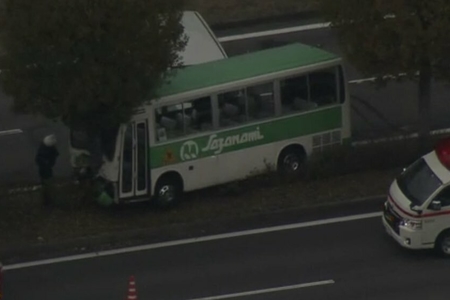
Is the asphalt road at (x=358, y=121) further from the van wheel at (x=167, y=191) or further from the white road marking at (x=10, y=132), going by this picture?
the van wheel at (x=167, y=191)

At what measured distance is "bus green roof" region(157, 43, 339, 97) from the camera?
2433 cm

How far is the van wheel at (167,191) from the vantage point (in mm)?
24156

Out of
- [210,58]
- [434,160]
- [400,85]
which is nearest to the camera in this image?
[434,160]

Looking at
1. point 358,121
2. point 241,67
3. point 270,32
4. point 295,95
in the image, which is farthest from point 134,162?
point 270,32

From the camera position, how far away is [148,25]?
902 inches

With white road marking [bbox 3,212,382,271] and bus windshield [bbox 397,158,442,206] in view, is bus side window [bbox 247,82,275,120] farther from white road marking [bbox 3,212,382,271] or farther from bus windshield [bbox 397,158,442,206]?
bus windshield [bbox 397,158,442,206]

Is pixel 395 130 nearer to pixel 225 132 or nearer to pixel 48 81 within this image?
pixel 225 132

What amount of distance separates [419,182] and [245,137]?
420 centimetres

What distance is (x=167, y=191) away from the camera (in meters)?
24.2

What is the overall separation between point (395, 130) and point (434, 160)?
6.07 m

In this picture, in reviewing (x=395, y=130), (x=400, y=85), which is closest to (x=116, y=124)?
(x=395, y=130)

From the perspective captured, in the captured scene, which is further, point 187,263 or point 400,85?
point 400,85

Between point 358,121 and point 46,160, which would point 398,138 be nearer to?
point 358,121

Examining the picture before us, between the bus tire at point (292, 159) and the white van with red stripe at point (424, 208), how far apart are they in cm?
371
